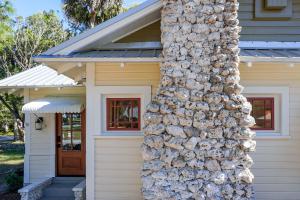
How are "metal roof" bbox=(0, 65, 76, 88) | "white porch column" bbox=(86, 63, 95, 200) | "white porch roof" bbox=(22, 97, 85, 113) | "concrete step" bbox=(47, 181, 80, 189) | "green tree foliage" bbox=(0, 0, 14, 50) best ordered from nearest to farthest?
"white porch column" bbox=(86, 63, 95, 200) → "white porch roof" bbox=(22, 97, 85, 113) → "concrete step" bbox=(47, 181, 80, 189) → "metal roof" bbox=(0, 65, 76, 88) → "green tree foliage" bbox=(0, 0, 14, 50)

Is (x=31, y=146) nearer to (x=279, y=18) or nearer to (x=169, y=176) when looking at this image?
(x=169, y=176)

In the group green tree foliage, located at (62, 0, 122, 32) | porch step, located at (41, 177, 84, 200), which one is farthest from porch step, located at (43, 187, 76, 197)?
green tree foliage, located at (62, 0, 122, 32)

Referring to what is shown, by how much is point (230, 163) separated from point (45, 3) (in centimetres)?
2565

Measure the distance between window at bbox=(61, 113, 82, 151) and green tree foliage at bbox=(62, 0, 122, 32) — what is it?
1061cm

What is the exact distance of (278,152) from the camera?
284 inches

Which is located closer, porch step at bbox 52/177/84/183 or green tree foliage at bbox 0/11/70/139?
porch step at bbox 52/177/84/183

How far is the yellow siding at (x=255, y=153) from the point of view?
7.14m

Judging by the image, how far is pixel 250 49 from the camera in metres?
7.43

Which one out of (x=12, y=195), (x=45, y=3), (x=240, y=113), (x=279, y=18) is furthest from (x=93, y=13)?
(x=240, y=113)

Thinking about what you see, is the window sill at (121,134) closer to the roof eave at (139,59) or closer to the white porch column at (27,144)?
the roof eave at (139,59)

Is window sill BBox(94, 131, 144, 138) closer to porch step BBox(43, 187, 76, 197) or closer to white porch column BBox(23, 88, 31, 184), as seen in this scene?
porch step BBox(43, 187, 76, 197)

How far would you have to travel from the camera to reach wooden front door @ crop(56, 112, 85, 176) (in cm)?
1033

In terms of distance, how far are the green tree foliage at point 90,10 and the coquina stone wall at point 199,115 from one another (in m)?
14.5


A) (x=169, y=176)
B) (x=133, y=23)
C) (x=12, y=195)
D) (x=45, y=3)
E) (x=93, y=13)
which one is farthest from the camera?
(x=45, y=3)
